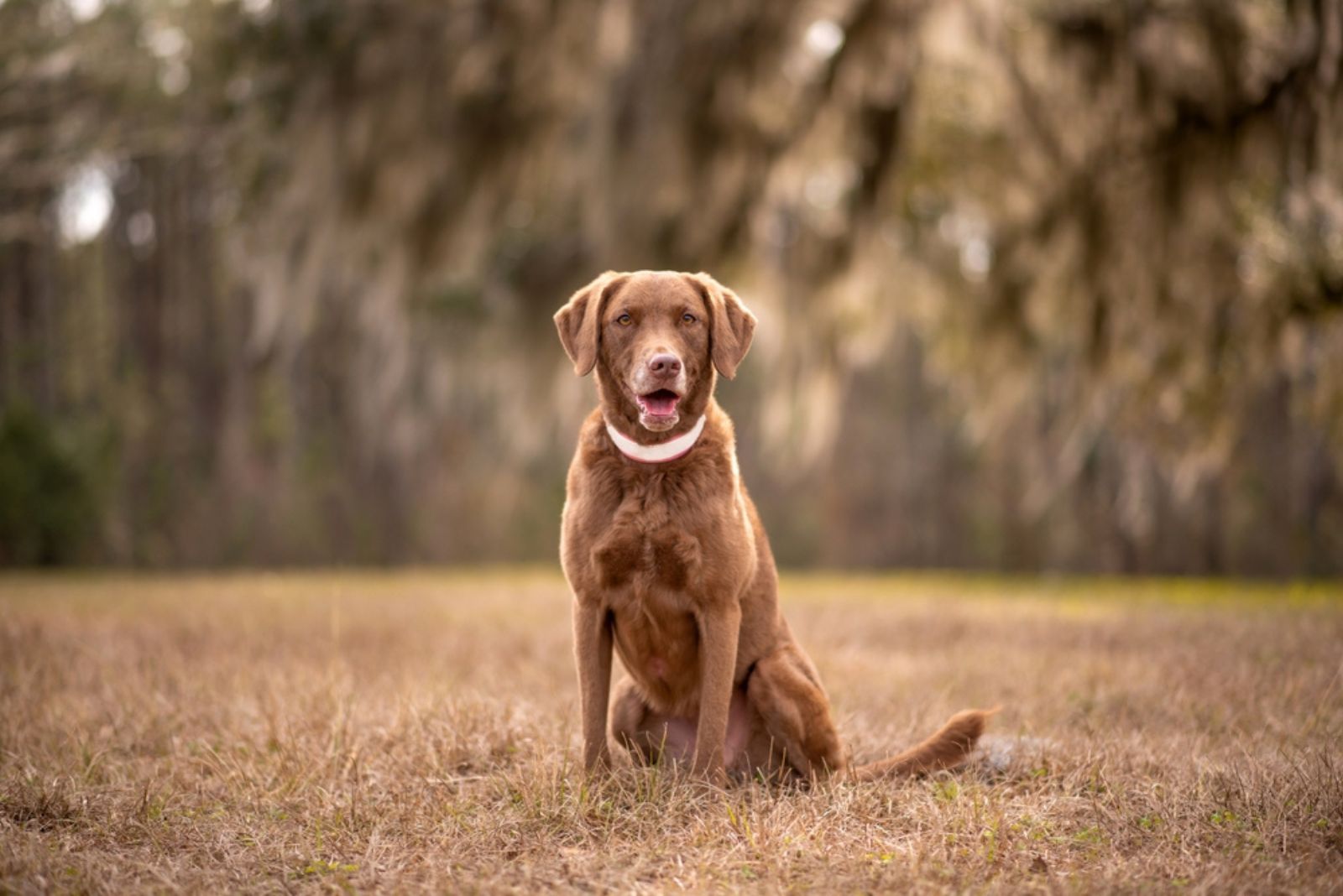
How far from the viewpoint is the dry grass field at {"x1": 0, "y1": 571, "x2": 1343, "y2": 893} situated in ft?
7.57

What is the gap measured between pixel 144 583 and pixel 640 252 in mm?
5667

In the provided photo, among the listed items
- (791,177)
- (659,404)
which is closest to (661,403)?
(659,404)

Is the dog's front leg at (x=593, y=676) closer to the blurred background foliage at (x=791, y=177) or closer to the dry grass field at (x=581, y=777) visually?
the dry grass field at (x=581, y=777)

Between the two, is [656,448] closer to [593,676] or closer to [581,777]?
[593,676]

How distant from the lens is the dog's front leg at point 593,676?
2.91 m

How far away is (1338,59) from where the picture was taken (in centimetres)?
630

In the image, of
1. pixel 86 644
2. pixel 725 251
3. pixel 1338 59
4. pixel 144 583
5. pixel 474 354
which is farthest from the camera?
pixel 474 354

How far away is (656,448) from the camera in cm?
285

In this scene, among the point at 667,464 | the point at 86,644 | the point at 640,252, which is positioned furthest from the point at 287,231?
the point at 667,464

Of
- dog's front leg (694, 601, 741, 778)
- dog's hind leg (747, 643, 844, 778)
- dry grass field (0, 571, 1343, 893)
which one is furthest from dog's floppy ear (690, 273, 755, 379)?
dry grass field (0, 571, 1343, 893)

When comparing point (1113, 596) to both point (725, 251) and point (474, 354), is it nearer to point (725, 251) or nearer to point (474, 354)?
point (725, 251)

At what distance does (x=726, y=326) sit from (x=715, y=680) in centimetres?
91

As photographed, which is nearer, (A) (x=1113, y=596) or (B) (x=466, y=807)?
(B) (x=466, y=807)

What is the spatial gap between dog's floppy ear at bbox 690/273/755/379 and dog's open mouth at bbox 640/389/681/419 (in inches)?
6.0
